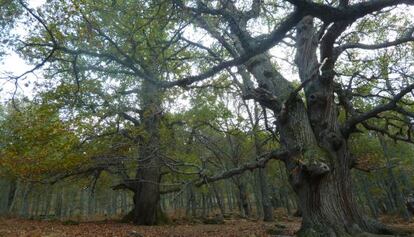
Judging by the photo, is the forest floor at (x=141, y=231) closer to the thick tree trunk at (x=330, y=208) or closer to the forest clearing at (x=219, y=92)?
the forest clearing at (x=219, y=92)

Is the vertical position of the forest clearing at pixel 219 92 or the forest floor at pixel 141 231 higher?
the forest clearing at pixel 219 92

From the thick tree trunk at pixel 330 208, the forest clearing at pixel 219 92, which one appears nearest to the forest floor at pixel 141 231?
the forest clearing at pixel 219 92

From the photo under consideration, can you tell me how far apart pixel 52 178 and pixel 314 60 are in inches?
513

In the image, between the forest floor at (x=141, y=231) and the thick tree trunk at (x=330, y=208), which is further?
the forest floor at (x=141, y=231)

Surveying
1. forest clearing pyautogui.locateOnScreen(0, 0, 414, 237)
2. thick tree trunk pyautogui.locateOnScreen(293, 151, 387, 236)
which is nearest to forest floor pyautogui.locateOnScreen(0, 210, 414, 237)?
forest clearing pyautogui.locateOnScreen(0, 0, 414, 237)

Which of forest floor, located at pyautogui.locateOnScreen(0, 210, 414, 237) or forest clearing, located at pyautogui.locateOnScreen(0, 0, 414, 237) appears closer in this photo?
forest clearing, located at pyautogui.locateOnScreen(0, 0, 414, 237)

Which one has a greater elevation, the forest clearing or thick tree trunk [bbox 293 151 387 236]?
the forest clearing

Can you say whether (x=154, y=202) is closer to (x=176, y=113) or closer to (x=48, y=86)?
(x=176, y=113)

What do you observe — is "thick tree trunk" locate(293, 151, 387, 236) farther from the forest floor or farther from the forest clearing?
the forest floor

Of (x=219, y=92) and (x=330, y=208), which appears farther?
(x=219, y=92)

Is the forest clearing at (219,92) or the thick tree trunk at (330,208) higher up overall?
the forest clearing at (219,92)

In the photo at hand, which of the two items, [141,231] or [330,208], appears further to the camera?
[141,231]

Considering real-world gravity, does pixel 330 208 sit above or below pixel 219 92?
below

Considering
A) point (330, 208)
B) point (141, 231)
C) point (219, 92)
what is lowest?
point (141, 231)
